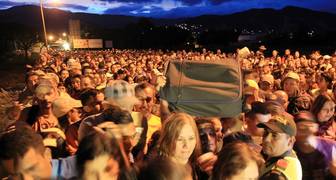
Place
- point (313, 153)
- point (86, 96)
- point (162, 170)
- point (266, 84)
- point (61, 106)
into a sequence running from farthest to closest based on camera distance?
point (266, 84) → point (86, 96) → point (61, 106) → point (313, 153) → point (162, 170)

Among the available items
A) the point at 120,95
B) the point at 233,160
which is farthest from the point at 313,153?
the point at 120,95

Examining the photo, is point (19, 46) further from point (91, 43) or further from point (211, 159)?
point (211, 159)

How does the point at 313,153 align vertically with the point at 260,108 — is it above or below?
below

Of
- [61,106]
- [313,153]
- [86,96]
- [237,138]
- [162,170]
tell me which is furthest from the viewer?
[86,96]

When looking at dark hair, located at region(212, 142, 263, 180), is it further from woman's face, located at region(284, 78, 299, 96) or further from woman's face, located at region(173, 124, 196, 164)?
woman's face, located at region(284, 78, 299, 96)

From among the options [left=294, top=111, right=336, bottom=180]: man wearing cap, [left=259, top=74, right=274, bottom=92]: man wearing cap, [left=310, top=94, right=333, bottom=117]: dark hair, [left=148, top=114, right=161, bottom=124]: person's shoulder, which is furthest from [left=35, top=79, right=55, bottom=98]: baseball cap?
[left=259, top=74, right=274, bottom=92]: man wearing cap

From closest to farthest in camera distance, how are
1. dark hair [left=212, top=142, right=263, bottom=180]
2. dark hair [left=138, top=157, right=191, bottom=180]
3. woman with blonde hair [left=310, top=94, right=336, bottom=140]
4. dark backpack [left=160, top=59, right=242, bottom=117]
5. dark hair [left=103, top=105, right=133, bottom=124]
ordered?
dark hair [left=212, top=142, right=263, bottom=180], dark hair [left=138, top=157, right=191, bottom=180], dark hair [left=103, top=105, right=133, bottom=124], dark backpack [left=160, top=59, right=242, bottom=117], woman with blonde hair [left=310, top=94, right=336, bottom=140]

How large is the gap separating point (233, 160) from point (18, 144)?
1.43m

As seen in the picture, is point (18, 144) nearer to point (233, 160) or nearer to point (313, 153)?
point (233, 160)

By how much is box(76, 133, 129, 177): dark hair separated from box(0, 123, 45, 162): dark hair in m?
0.29

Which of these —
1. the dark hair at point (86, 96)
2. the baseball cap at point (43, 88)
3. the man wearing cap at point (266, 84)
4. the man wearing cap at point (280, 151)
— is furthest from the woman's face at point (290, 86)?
the baseball cap at point (43, 88)

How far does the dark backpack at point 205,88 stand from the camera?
4152 millimetres

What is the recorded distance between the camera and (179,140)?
11.3ft

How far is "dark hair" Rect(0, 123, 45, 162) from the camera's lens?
292cm
